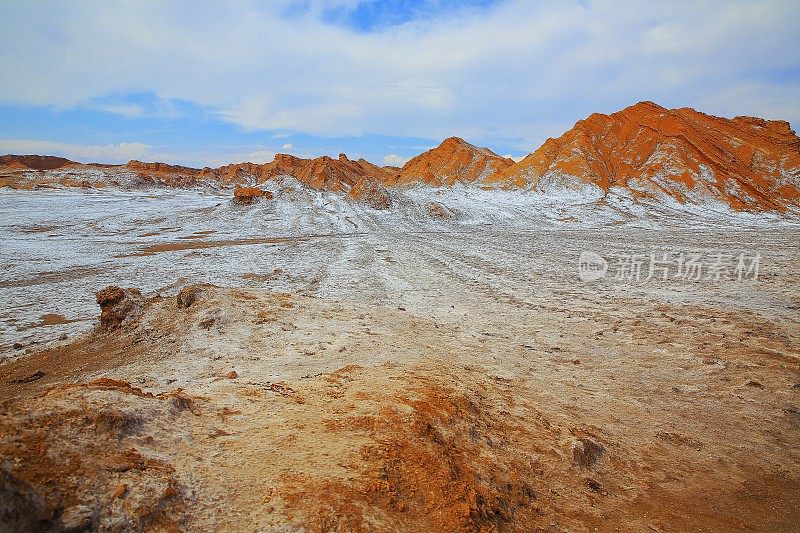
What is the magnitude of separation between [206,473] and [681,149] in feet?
218

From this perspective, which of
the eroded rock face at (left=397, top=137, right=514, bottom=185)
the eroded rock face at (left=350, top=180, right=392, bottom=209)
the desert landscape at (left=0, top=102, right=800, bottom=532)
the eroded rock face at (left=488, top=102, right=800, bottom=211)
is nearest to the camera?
the desert landscape at (left=0, top=102, right=800, bottom=532)

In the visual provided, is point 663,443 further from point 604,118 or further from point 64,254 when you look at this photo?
point 604,118

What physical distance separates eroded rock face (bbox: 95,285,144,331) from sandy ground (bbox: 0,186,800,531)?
0.22 m

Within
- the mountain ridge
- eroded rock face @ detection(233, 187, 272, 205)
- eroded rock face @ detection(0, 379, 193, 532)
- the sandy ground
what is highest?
the mountain ridge

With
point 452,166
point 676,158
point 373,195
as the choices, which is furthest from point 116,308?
point 452,166

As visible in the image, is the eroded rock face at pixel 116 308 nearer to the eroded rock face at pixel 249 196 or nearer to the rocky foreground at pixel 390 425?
the rocky foreground at pixel 390 425

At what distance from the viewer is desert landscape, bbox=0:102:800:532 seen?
3.61 meters

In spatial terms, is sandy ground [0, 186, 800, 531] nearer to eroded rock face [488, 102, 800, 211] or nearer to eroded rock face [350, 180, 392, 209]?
eroded rock face [350, 180, 392, 209]

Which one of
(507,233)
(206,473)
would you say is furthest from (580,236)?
(206,473)

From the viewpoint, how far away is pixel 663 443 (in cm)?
578

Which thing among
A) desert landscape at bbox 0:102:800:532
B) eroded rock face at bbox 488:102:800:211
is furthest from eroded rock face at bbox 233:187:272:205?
eroded rock face at bbox 488:102:800:211

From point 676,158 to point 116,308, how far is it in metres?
62.1

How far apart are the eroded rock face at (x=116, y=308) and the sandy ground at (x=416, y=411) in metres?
0.22

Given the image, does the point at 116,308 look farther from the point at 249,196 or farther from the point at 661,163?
the point at 661,163
